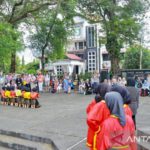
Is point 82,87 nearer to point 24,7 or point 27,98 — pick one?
point 27,98

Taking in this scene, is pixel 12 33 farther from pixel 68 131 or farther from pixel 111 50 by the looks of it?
pixel 68 131

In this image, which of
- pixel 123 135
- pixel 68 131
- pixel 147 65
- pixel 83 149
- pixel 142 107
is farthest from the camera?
pixel 147 65

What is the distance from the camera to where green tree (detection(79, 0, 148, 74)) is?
27.3 m

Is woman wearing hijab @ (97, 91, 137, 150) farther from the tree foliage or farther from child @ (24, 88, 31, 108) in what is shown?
the tree foliage

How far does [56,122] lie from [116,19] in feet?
54.6

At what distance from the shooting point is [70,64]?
52.8 m

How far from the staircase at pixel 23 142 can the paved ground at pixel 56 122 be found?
21cm

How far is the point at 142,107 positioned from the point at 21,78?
10.6 metres

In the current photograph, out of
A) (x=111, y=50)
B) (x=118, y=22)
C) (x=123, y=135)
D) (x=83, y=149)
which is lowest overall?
(x=83, y=149)

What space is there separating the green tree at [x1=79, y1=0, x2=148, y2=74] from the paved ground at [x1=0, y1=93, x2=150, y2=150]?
1157 cm

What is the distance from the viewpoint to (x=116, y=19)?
27500 mm

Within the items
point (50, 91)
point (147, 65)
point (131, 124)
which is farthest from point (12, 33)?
point (147, 65)

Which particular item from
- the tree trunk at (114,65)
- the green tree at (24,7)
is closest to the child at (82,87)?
the tree trunk at (114,65)

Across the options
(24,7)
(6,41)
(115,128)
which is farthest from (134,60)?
(115,128)
